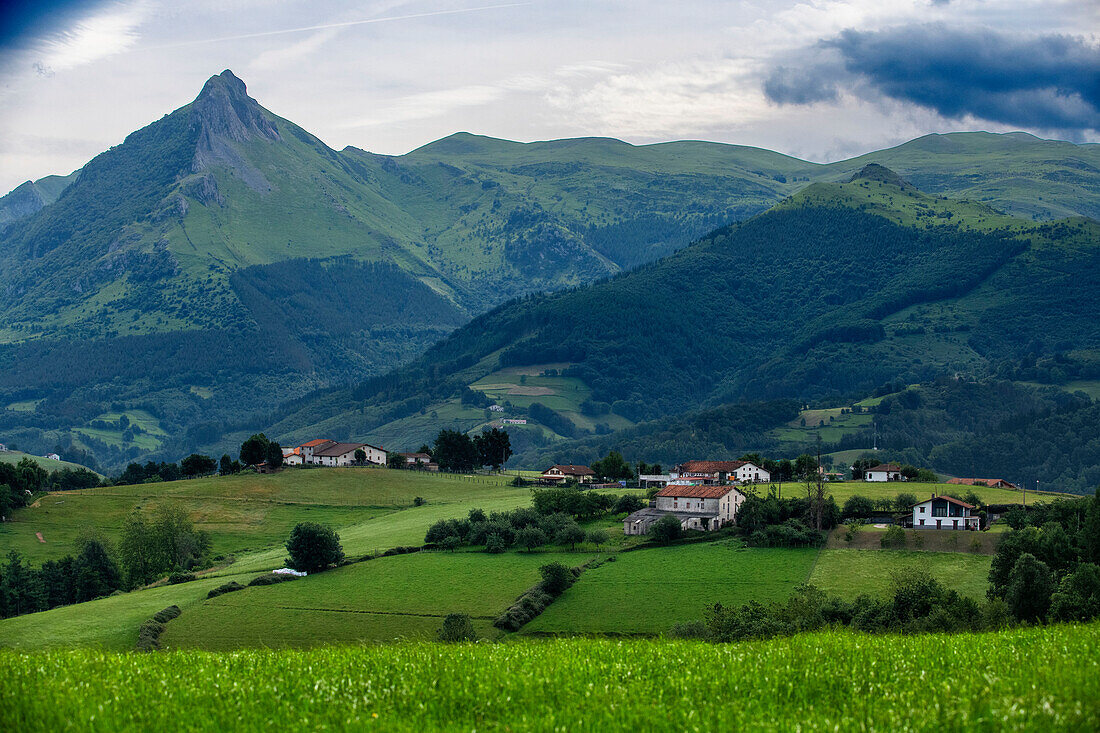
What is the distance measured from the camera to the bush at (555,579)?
79719mm

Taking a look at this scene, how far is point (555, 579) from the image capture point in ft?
263

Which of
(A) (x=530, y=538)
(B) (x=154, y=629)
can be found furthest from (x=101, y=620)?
(A) (x=530, y=538)

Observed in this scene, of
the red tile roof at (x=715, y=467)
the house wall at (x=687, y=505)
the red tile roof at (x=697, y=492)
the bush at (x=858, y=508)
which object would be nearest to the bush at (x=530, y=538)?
the house wall at (x=687, y=505)

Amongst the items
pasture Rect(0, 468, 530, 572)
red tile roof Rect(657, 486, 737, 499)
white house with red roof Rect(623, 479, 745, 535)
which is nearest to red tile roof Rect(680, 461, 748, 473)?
pasture Rect(0, 468, 530, 572)

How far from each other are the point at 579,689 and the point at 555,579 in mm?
66807

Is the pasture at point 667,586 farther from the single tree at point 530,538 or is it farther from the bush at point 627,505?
the bush at point 627,505

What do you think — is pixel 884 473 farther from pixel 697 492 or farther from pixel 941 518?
pixel 941 518

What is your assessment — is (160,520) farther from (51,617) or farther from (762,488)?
(762,488)

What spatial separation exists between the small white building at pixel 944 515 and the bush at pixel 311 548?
195 feet

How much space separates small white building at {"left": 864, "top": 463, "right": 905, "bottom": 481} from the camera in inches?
5778

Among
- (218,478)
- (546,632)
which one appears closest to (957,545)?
(546,632)

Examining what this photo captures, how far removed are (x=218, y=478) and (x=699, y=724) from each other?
151 meters

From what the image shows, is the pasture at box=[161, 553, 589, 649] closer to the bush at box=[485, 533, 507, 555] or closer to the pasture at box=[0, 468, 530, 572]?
the bush at box=[485, 533, 507, 555]

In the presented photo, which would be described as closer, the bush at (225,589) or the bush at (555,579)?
the bush at (555,579)
